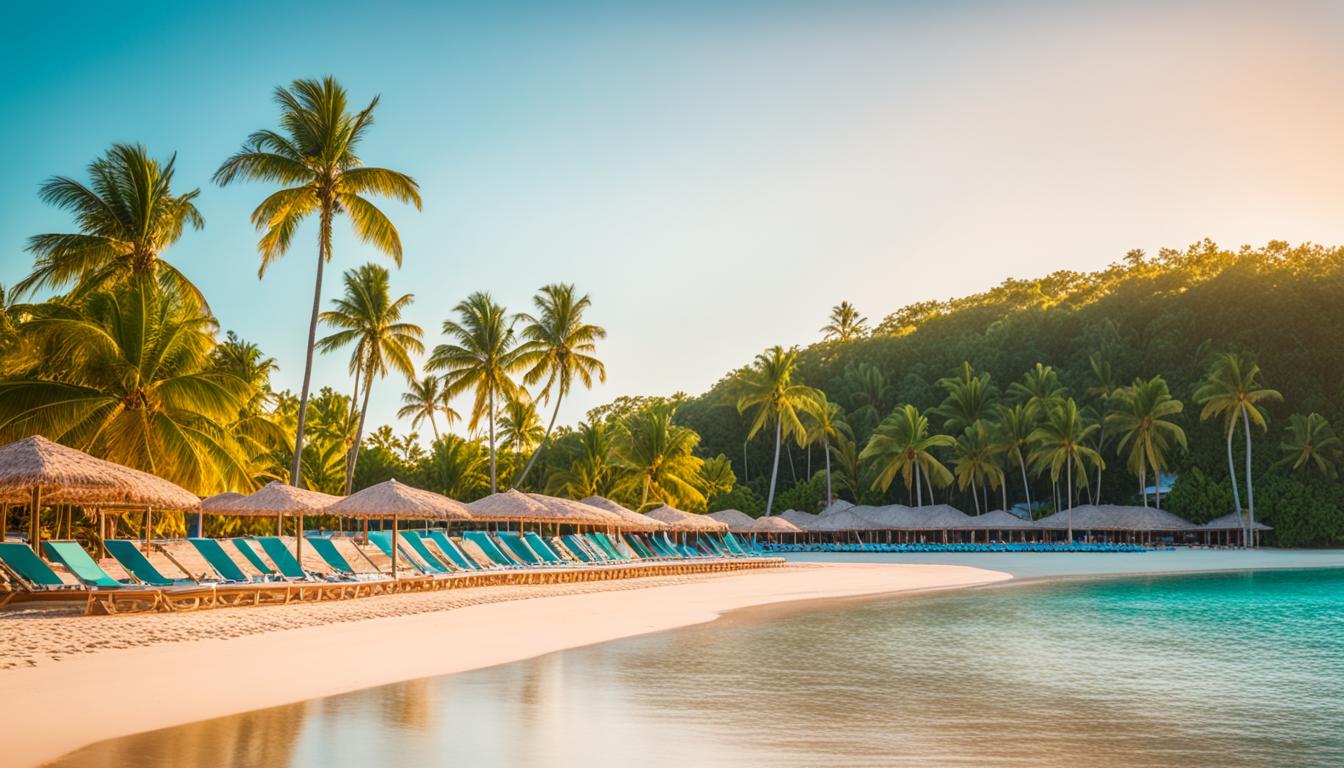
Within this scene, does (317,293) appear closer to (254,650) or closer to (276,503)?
(276,503)

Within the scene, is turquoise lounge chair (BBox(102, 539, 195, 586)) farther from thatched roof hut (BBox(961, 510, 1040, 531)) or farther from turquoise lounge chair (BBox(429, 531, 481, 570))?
thatched roof hut (BBox(961, 510, 1040, 531))

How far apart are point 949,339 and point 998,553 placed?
20.4 meters

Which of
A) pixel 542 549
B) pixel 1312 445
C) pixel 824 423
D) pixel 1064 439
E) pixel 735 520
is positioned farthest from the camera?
pixel 824 423

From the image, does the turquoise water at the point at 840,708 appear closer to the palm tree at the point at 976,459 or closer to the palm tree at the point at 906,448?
the palm tree at the point at 906,448

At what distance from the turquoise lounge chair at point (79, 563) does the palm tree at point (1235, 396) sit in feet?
139

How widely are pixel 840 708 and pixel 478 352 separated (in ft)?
91.0

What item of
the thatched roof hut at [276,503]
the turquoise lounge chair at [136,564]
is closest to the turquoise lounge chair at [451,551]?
the thatched roof hut at [276,503]

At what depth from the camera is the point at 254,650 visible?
10.0 meters

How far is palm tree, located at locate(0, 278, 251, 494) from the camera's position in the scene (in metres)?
15.9

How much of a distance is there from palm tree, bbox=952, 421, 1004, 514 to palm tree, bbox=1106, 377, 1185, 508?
5.10 metres

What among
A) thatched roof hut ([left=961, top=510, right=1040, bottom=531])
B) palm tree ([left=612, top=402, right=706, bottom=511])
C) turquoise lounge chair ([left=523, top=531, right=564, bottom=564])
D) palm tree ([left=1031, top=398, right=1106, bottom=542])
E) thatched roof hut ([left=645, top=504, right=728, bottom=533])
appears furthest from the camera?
thatched roof hut ([left=961, top=510, right=1040, bottom=531])

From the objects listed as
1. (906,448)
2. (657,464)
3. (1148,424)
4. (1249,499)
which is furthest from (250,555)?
(1249,499)

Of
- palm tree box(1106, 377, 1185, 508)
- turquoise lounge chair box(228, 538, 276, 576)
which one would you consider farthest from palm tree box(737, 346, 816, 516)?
turquoise lounge chair box(228, 538, 276, 576)

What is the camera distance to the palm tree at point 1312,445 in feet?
143
